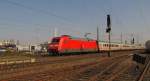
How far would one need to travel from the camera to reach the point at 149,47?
20469 mm

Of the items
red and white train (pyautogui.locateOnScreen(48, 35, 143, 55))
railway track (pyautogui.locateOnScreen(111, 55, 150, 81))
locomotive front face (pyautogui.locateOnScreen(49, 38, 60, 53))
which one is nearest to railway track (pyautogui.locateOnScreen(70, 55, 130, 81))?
railway track (pyautogui.locateOnScreen(111, 55, 150, 81))

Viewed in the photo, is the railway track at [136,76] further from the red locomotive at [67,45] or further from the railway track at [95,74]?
the red locomotive at [67,45]

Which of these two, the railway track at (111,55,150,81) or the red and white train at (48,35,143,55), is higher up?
the red and white train at (48,35,143,55)

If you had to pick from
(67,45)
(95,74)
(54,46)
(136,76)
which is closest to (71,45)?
(67,45)

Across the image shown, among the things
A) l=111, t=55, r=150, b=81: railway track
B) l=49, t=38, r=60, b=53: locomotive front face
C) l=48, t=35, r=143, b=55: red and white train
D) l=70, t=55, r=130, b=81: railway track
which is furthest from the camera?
l=48, t=35, r=143, b=55: red and white train

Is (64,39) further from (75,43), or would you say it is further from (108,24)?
(108,24)

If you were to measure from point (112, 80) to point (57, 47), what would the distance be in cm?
3302

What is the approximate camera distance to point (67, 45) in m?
48.2

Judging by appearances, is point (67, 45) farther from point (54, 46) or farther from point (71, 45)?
point (54, 46)

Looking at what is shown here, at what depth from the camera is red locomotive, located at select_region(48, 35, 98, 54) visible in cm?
4697


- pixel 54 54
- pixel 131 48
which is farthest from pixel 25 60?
pixel 131 48

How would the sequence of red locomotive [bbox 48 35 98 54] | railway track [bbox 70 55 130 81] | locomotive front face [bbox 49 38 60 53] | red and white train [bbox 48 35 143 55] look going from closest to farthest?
railway track [bbox 70 55 130 81] < locomotive front face [bbox 49 38 60 53] < red locomotive [bbox 48 35 98 54] < red and white train [bbox 48 35 143 55]

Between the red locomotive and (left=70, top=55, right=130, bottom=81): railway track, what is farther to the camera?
the red locomotive

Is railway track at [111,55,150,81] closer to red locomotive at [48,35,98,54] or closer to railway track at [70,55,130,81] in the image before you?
railway track at [70,55,130,81]
